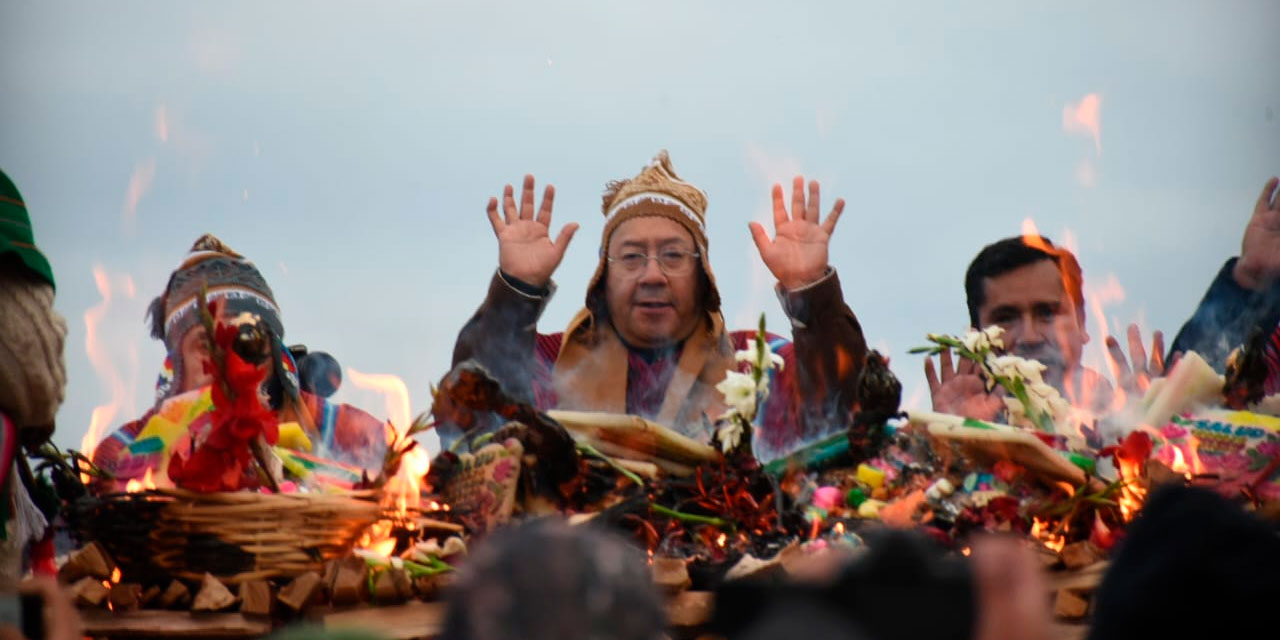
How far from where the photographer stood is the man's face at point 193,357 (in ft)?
16.4

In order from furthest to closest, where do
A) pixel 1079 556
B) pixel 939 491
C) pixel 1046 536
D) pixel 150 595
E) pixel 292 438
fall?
pixel 292 438
pixel 939 491
pixel 1046 536
pixel 1079 556
pixel 150 595

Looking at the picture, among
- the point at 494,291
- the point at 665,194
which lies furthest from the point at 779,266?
the point at 494,291

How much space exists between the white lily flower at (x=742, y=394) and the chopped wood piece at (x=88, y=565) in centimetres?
140

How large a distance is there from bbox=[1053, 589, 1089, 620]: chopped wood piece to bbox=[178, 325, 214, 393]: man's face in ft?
9.89

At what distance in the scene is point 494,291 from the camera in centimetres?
502

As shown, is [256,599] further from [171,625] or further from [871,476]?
[871,476]

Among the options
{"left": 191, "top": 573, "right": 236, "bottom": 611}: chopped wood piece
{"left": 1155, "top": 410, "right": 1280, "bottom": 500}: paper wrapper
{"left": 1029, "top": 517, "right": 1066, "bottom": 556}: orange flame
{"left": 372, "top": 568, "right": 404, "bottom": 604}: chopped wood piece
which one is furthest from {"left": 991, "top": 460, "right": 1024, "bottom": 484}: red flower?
{"left": 191, "top": 573, "right": 236, "bottom": 611}: chopped wood piece

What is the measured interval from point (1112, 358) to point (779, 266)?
1.30 m

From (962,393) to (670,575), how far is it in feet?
7.55

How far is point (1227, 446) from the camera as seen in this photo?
11.2ft

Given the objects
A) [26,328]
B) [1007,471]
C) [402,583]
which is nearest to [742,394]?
[1007,471]

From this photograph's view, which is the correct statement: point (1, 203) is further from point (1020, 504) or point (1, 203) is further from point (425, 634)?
point (1020, 504)

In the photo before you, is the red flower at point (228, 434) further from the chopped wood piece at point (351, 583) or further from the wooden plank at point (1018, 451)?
the wooden plank at point (1018, 451)

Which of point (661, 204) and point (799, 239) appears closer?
point (799, 239)
